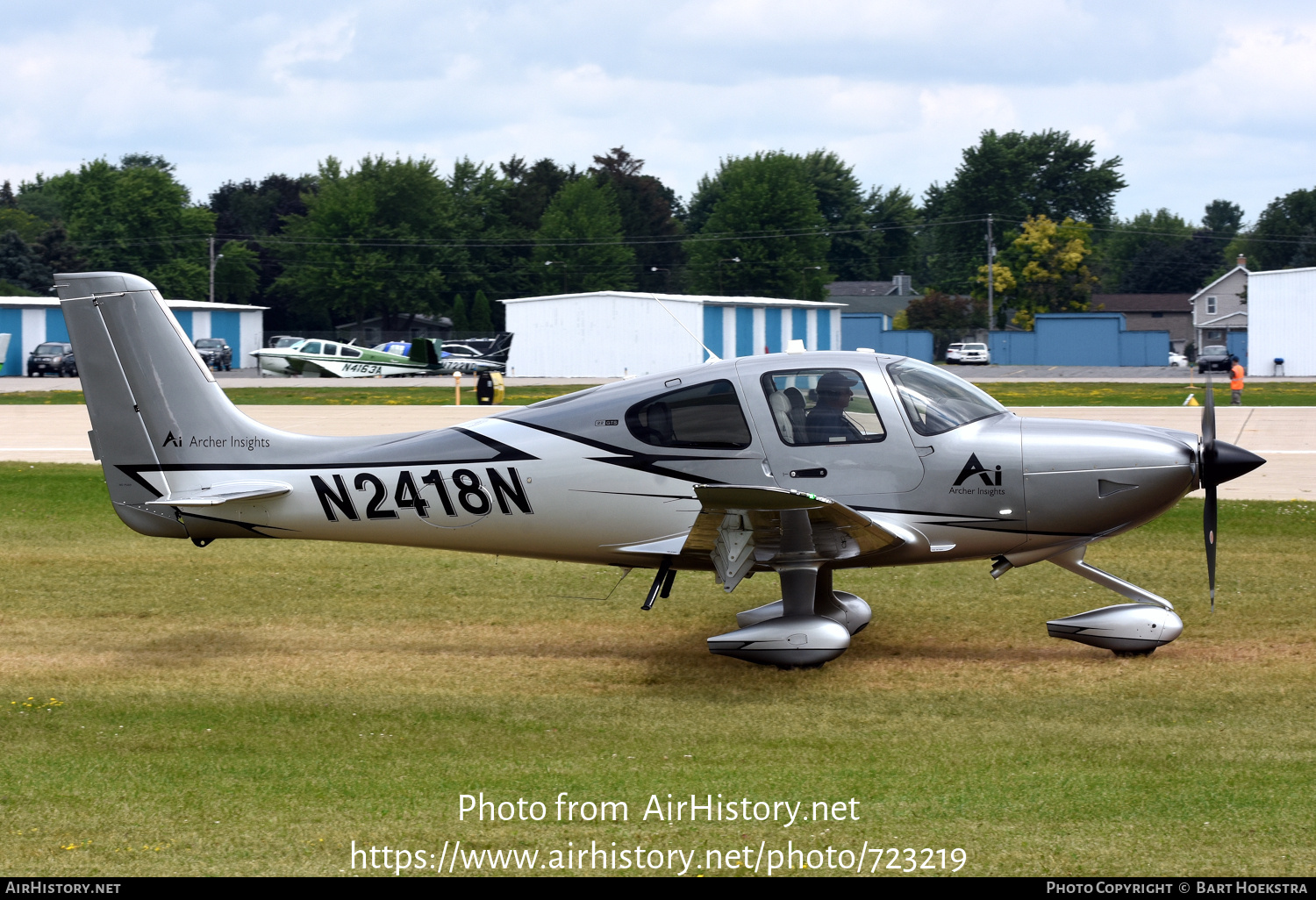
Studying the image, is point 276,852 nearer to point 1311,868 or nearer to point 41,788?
point 41,788

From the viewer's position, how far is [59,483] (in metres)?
19.8

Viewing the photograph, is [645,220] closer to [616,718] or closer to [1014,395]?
[1014,395]

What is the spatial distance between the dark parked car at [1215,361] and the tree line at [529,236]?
2802cm

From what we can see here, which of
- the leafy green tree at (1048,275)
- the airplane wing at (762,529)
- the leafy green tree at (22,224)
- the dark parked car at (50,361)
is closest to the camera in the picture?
the airplane wing at (762,529)

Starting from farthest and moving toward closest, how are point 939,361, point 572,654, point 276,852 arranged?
point 939,361 < point 572,654 < point 276,852

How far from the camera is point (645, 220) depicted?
12188cm

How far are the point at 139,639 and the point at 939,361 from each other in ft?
250

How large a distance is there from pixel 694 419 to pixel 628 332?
5356 cm

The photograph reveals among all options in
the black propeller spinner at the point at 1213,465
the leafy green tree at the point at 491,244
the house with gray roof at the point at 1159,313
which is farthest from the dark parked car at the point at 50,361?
the house with gray roof at the point at 1159,313

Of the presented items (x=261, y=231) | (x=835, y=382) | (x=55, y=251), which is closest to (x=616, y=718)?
(x=835, y=382)

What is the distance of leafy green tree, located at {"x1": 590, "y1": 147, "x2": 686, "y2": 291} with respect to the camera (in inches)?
4756

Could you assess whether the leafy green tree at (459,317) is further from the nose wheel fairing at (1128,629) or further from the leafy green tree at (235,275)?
the nose wheel fairing at (1128,629)

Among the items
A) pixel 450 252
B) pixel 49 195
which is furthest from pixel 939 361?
pixel 49 195

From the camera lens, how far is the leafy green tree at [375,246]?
4092 inches
